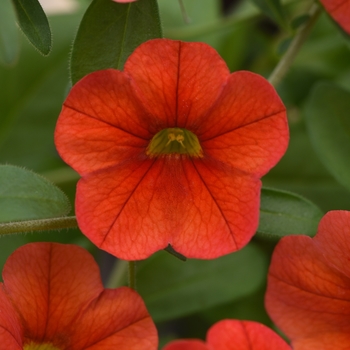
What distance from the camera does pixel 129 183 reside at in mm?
921

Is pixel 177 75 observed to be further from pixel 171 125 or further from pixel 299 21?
pixel 299 21

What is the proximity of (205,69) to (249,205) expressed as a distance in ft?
0.66

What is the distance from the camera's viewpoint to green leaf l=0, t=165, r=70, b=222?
3.06 ft

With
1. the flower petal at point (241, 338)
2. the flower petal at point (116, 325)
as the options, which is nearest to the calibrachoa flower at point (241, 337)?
the flower petal at point (241, 338)

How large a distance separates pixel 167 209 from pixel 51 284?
0.68ft

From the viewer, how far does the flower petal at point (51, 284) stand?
3.03 ft

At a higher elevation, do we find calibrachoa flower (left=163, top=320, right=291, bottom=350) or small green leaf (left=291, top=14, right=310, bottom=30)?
small green leaf (left=291, top=14, right=310, bottom=30)

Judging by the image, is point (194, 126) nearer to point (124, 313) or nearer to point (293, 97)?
point (124, 313)

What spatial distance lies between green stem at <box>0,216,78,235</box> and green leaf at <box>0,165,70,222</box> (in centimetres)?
1

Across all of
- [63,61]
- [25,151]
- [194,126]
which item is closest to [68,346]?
[194,126]

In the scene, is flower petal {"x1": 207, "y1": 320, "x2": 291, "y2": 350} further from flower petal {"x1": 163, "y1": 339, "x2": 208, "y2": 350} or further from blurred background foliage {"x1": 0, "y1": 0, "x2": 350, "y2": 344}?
blurred background foliage {"x1": 0, "y1": 0, "x2": 350, "y2": 344}

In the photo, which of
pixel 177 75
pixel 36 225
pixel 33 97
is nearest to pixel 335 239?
pixel 177 75

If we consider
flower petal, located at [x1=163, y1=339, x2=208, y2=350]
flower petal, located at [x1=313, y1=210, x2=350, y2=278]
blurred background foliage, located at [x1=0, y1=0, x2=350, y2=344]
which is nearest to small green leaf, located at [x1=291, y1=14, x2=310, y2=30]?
blurred background foliage, located at [x1=0, y1=0, x2=350, y2=344]

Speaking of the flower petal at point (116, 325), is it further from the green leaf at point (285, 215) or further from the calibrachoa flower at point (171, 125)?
the green leaf at point (285, 215)
